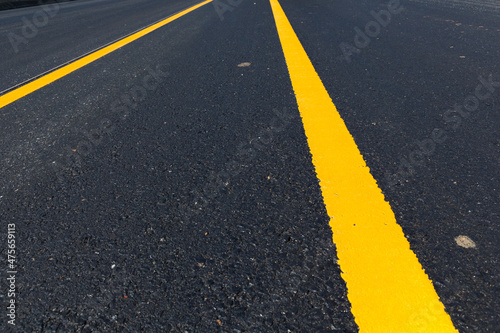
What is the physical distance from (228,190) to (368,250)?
58 centimetres

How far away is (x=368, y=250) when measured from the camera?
102 centimetres

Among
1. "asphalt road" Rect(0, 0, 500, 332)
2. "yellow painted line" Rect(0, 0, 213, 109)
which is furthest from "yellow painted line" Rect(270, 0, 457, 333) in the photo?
"yellow painted line" Rect(0, 0, 213, 109)

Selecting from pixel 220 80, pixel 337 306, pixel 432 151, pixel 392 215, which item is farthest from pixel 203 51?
pixel 337 306

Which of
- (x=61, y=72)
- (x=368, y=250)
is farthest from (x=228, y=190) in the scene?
(x=61, y=72)

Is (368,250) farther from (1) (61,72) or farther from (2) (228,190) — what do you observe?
(1) (61,72)

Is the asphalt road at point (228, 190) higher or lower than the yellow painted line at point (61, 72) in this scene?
higher

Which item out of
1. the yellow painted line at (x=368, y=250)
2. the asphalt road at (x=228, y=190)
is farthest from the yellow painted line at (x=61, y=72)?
the yellow painted line at (x=368, y=250)

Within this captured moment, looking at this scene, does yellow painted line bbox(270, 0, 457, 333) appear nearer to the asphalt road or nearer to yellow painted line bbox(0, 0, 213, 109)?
the asphalt road

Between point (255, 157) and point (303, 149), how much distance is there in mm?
224

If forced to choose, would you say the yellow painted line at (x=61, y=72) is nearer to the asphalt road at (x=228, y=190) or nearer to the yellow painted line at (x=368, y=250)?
the asphalt road at (x=228, y=190)

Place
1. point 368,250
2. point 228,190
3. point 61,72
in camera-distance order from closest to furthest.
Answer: point 368,250 → point 228,190 → point 61,72

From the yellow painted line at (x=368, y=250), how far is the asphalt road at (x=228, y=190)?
1.1 inches

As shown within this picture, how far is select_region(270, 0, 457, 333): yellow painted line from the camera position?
2.72 ft

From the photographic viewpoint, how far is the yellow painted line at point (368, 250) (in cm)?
83
